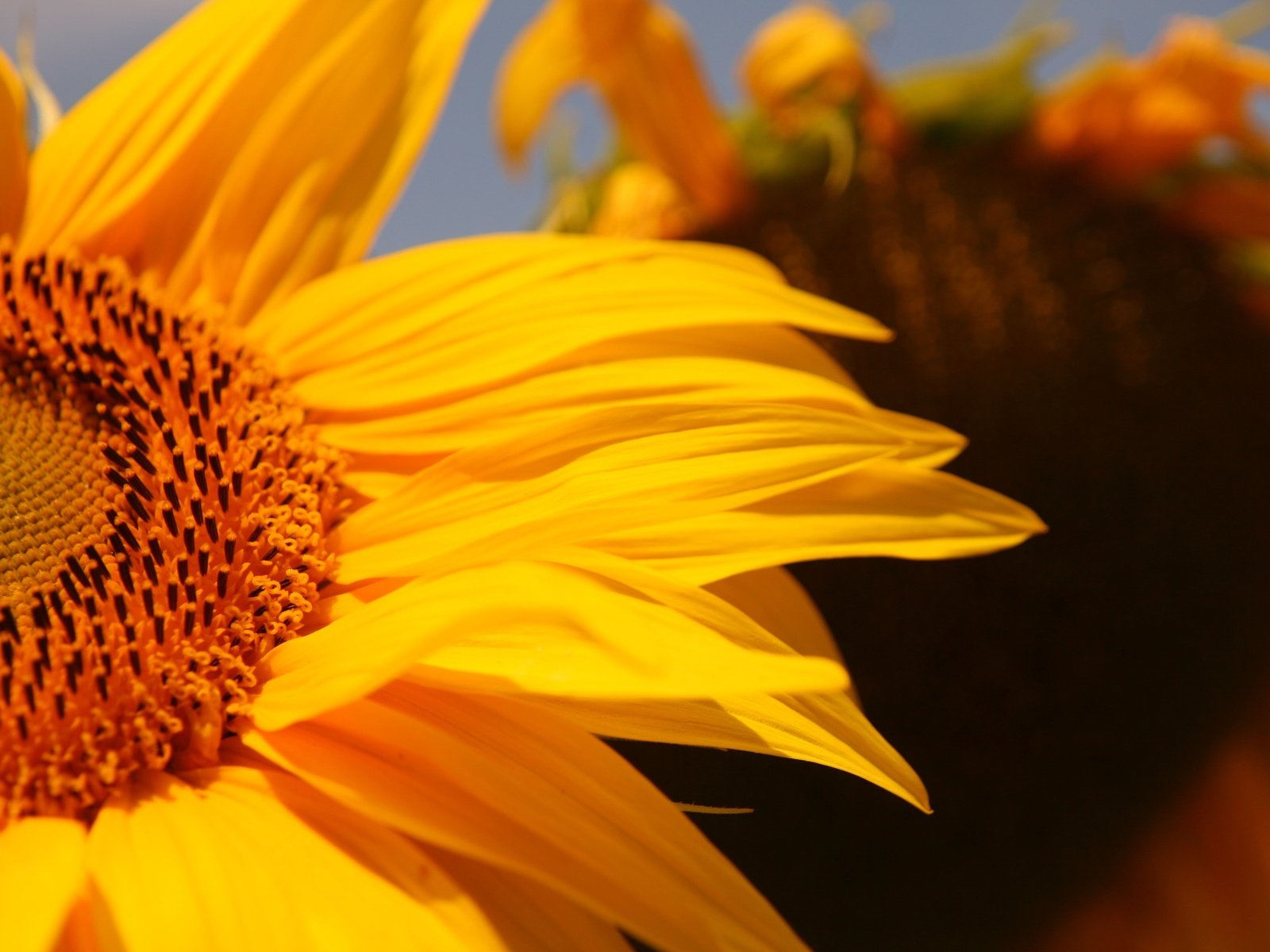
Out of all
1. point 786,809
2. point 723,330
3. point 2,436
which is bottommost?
point 786,809

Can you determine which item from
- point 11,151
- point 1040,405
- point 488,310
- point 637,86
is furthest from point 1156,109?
point 11,151

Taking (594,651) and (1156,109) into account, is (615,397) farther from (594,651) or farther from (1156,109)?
(1156,109)

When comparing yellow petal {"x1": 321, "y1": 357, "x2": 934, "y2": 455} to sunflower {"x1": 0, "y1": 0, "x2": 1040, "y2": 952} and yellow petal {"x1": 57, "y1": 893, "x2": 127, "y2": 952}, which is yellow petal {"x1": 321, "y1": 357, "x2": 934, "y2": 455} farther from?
yellow petal {"x1": 57, "y1": 893, "x2": 127, "y2": 952}

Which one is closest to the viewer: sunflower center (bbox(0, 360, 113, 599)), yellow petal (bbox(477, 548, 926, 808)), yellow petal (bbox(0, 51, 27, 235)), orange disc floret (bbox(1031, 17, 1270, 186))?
yellow petal (bbox(477, 548, 926, 808))

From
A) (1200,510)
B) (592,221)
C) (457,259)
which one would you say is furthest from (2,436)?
(1200,510)

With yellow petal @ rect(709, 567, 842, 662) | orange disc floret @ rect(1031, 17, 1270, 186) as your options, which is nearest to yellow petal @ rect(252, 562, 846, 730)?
yellow petal @ rect(709, 567, 842, 662)

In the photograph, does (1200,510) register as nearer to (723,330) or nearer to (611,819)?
(723,330)
